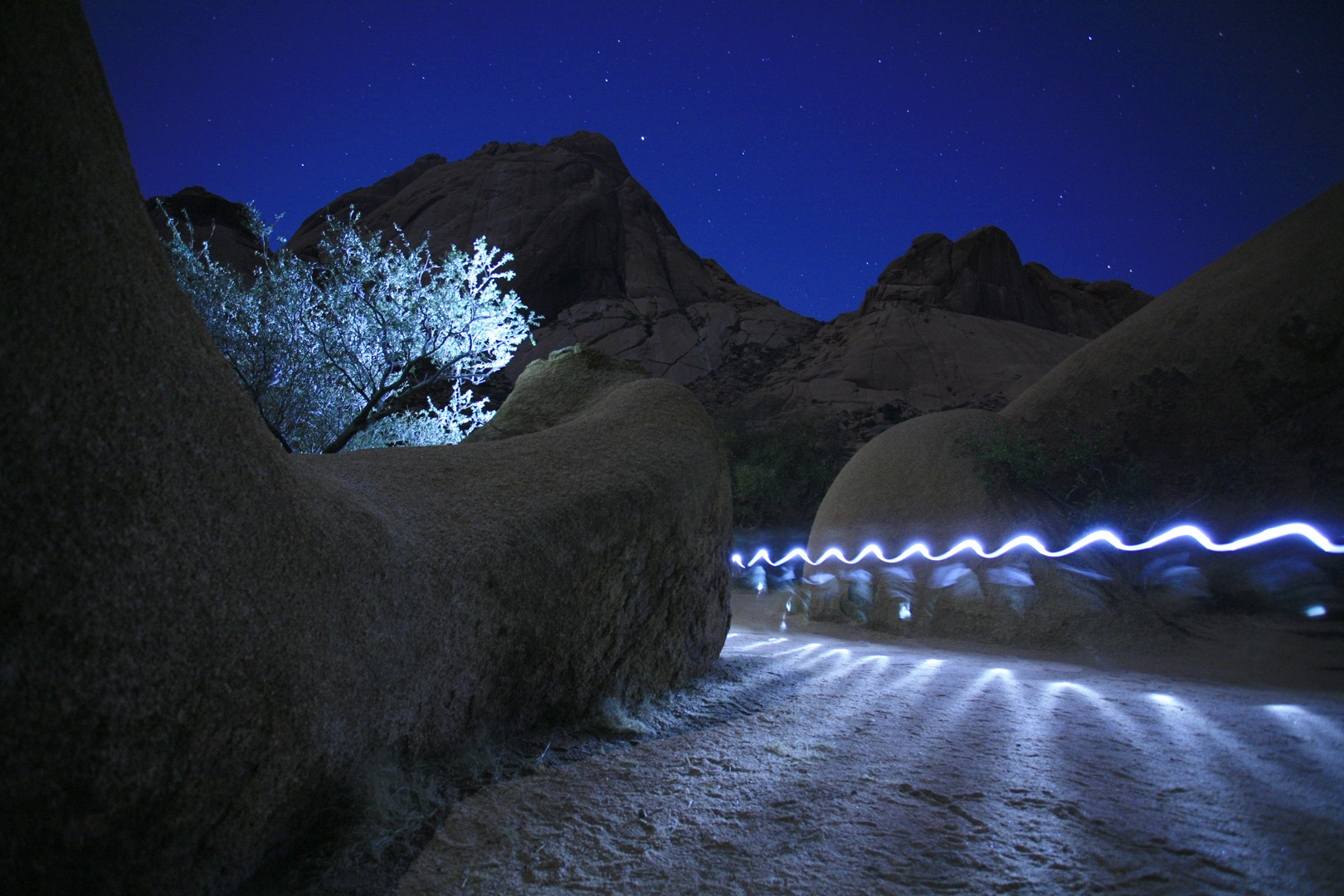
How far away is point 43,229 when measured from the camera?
131 centimetres

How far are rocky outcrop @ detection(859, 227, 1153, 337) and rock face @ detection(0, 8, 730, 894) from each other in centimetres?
3537

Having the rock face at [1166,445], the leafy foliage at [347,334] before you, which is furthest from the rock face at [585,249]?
the leafy foliage at [347,334]

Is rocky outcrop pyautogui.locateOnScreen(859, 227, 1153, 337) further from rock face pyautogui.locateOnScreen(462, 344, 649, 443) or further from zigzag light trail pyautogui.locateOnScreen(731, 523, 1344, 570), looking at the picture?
rock face pyautogui.locateOnScreen(462, 344, 649, 443)

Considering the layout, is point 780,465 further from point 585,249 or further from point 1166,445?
point 585,249

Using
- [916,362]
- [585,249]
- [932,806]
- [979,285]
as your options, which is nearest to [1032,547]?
[932,806]

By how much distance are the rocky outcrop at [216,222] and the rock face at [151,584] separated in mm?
31465

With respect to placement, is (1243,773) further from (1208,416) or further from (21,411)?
(1208,416)

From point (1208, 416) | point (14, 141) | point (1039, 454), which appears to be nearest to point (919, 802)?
point (14, 141)

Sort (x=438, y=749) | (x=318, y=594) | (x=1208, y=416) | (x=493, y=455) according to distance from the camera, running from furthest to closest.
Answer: (x=1208, y=416) < (x=493, y=455) < (x=438, y=749) < (x=318, y=594)

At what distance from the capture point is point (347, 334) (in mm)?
8336

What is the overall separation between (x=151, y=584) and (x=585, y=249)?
129ft

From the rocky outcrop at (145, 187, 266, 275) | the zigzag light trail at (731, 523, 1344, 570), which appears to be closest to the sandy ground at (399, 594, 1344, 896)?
the zigzag light trail at (731, 523, 1344, 570)

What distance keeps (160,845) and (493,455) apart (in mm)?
2125

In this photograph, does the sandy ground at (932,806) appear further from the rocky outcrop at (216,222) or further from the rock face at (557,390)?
the rocky outcrop at (216,222)
